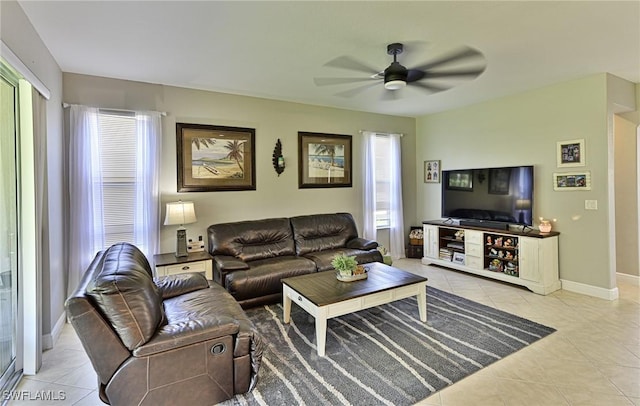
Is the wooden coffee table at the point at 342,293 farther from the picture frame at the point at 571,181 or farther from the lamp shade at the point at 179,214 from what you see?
the picture frame at the point at 571,181

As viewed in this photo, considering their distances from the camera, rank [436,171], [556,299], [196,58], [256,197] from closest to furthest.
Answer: [196,58] → [556,299] → [256,197] → [436,171]

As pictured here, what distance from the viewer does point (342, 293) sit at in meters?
2.82

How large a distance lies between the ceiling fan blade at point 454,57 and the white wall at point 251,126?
2.43m

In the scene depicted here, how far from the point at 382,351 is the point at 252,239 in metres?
2.27

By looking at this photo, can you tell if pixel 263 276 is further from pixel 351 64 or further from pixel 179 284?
pixel 351 64

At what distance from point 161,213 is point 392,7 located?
137 inches

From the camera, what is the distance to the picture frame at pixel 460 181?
5.16 m

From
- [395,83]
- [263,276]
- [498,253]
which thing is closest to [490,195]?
[498,253]

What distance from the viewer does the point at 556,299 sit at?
12.8ft

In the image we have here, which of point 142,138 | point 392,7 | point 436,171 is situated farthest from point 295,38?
point 436,171

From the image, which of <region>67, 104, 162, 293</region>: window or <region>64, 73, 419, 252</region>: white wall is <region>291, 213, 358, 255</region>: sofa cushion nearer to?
<region>64, 73, 419, 252</region>: white wall

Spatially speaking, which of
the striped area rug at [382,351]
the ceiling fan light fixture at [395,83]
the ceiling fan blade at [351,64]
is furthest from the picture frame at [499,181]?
the ceiling fan light fixture at [395,83]

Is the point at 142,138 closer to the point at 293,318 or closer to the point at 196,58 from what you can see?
the point at 196,58

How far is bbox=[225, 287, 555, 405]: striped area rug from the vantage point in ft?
7.22
